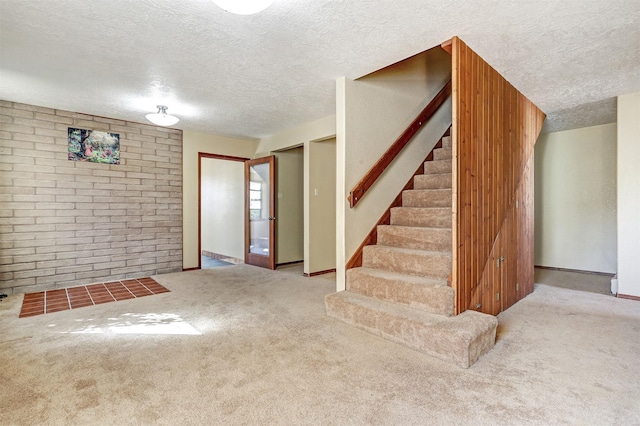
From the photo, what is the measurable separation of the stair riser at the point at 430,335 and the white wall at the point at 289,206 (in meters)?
3.34

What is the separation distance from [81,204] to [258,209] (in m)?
2.69

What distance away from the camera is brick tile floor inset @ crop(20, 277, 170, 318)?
3492mm

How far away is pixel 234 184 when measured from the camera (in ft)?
23.2

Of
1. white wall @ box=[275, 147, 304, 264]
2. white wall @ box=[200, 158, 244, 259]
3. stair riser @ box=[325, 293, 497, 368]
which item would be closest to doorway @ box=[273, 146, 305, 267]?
white wall @ box=[275, 147, 304, 264]

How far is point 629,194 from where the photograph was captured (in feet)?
12.3

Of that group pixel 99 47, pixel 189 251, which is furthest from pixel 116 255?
pixel 99 47

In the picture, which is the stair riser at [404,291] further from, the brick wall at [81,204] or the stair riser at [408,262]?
the brick wall at [81,204]

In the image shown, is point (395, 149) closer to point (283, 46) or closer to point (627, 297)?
point (283, 46)

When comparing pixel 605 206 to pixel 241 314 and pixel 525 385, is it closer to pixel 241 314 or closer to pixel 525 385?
pixel 525 385

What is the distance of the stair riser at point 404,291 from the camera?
249 centimetres

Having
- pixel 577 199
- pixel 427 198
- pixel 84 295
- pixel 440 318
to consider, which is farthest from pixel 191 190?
pixel 577 199

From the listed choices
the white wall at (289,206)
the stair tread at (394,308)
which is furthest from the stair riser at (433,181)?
the white wall at (289,206)

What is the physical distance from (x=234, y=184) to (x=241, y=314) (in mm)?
4319

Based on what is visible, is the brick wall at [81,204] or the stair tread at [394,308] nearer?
the stair tread at [394,308]
